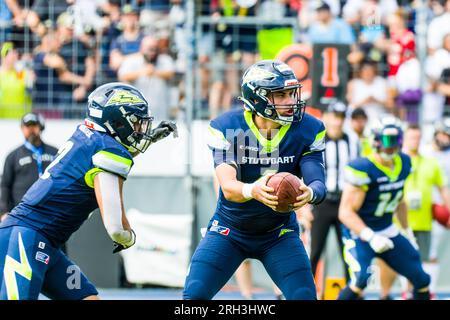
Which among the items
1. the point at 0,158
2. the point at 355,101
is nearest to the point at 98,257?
the point at 0,158

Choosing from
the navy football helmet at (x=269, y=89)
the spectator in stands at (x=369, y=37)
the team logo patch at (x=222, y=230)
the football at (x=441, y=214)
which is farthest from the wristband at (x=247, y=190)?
the spectator in stands at (x=369, y=37)

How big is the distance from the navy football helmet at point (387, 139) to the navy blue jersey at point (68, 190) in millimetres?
3422

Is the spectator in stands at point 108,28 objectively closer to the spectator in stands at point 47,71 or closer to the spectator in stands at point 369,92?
the spectator in stands at point 47,71

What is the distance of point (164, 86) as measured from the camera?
40.1 feet

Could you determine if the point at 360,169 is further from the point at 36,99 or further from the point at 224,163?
the point at 36,99

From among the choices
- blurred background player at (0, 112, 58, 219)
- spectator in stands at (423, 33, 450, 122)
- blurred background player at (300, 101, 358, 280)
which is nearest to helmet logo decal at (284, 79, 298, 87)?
blurred background player at (300, 101, 358, 280)

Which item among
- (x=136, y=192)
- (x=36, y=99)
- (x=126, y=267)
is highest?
(x=36, y=99)

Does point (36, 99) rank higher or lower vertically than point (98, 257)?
higher

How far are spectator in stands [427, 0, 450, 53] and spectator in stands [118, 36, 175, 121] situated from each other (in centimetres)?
315

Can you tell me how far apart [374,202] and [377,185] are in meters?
0.16
